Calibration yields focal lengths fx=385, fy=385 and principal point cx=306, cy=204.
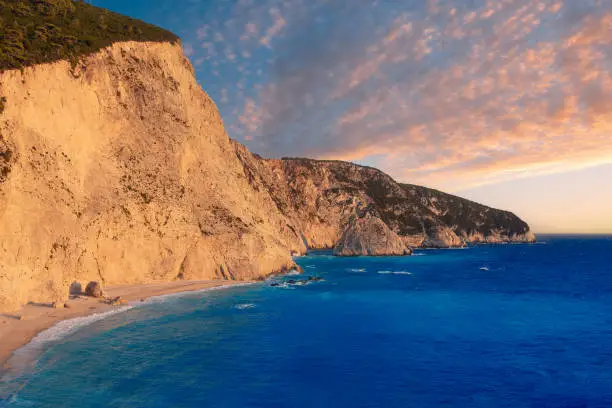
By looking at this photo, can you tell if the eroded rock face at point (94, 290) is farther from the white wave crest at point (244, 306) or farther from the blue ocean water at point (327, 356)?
the white wave crest at point (244, 306)

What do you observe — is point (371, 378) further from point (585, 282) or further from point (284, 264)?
point (585, 282)

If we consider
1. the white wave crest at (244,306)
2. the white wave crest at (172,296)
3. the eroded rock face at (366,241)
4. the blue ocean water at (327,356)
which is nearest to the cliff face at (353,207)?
the eroded rock face at (366,241)

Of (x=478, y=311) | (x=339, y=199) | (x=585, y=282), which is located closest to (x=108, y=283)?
(x=478, y=311)

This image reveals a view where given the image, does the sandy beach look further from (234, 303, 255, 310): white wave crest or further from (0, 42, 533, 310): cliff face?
(234, 303, 255, 310): white wave crest

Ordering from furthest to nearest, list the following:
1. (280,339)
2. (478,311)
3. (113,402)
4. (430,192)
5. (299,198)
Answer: (430,192)
(299,198)
(478,311)
(280,339)
(113,402)

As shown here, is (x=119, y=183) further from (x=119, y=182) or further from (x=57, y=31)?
(x=57, y=31)

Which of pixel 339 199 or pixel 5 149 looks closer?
pixel 5 149
